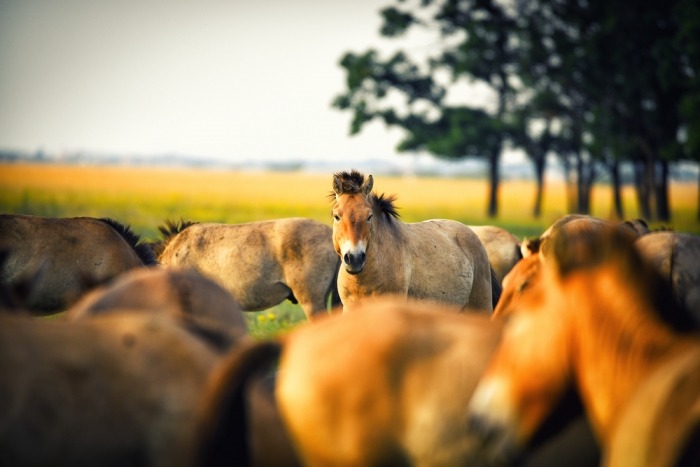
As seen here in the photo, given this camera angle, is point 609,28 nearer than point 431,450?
No

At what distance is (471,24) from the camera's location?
3925cm

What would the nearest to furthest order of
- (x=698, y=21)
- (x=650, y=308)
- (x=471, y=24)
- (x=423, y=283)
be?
(x=650, y=308) < (x=423, y=283) < (x=698, y=21) < (x=471, y=24)

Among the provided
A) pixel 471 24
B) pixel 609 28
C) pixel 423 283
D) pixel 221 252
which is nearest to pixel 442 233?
pixel 423 283

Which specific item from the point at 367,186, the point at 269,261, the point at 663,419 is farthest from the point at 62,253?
the point at 663,419

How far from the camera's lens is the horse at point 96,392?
3.27m

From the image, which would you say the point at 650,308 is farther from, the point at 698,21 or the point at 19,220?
the point at 698,21

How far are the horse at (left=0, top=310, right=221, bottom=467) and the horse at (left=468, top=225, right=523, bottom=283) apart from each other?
793 centimetres

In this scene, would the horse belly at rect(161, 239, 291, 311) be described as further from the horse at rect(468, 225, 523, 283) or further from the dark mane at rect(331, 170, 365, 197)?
the dark mane at rect(331, 170, 365, 197)

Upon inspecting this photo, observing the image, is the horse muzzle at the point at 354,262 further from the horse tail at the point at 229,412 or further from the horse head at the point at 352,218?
the horse tail at the point at 229,412

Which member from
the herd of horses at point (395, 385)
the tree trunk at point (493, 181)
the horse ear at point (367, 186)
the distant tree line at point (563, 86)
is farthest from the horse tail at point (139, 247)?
the tree trunk at point (493, 181)

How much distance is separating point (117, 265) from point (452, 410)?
274 inches

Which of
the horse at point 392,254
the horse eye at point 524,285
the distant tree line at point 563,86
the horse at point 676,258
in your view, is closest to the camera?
the horse eye at point 524,285

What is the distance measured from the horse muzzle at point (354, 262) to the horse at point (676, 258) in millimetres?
2640

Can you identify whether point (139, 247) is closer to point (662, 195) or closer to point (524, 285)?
point (524, 285)
